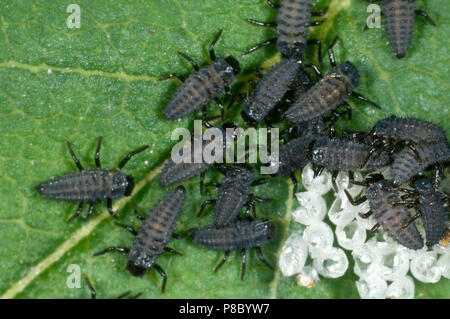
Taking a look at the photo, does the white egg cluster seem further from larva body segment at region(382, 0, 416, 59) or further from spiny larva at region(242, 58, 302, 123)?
larva body segment at region(382, 0, 416, 59)

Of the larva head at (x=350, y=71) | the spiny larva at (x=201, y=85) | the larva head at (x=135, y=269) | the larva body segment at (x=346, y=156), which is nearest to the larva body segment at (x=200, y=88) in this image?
the spiny larva at (x=201, y=85)

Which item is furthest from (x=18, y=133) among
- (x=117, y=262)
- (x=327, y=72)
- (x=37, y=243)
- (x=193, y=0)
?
(x=327, y=72)

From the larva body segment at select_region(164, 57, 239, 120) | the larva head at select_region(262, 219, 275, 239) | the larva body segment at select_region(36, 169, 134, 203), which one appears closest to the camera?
the larva body segment at select_region(36, 169, 134, 203)

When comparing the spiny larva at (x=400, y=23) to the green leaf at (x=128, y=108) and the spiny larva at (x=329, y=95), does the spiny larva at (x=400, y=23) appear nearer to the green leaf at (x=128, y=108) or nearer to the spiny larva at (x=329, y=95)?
the green leaf at (x=128, y=108)

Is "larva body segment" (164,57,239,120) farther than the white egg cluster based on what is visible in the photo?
No

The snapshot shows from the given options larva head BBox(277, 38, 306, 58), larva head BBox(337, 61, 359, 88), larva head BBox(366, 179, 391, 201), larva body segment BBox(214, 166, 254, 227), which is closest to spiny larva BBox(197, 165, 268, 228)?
larva body segment BBox(214, 166, 254, 227)

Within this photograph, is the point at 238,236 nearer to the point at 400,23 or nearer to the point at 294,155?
the point at 294,155
